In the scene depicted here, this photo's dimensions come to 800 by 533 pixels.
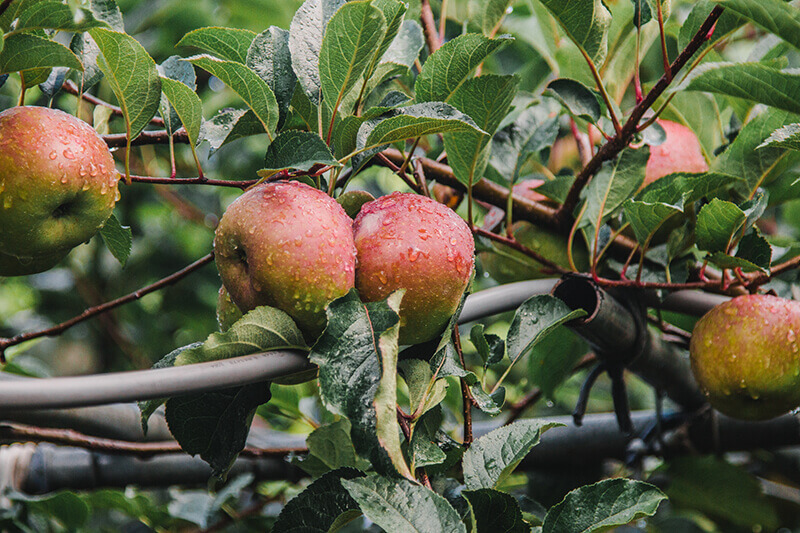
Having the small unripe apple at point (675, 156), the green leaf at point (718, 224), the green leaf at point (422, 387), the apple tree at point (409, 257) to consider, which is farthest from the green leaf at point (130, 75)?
the small unripe apple at point (675, 156)

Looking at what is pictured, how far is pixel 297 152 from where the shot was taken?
59cm

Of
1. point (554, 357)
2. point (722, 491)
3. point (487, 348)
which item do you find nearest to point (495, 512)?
point (487, 348)

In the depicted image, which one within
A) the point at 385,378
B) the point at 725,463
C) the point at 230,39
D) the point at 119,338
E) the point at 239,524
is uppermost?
the point at 230,39

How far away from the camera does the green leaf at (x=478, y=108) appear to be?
67cm

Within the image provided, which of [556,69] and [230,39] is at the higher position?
[230,39]

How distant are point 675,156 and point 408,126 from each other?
592 millimetres

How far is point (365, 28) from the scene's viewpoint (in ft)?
1.93

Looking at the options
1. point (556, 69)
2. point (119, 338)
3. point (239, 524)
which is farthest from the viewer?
point (119, 338)

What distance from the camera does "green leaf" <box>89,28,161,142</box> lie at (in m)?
0.59

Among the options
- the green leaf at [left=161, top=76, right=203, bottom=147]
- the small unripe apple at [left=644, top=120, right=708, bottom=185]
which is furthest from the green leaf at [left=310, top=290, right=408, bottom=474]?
the small unripe apple at [left=644, top=120, right=708, bottom=185]

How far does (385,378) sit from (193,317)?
166 centimetres

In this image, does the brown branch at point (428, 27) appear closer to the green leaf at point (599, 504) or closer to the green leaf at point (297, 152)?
the green leaf at point (297, 152)

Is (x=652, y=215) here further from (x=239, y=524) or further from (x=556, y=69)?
(x=239, y=524)

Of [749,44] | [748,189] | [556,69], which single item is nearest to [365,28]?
[748,189]
